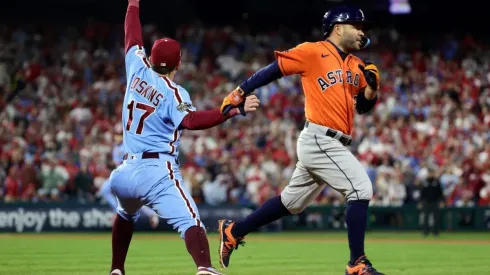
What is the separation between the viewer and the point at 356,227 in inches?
319

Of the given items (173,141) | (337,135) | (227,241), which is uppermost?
(337,135)

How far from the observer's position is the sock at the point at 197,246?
7.22 meters

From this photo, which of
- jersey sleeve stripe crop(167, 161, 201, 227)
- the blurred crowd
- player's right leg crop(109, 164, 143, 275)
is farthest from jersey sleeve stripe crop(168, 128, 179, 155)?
the blurred crowd

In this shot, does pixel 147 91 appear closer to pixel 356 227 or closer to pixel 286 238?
pixel 356 227

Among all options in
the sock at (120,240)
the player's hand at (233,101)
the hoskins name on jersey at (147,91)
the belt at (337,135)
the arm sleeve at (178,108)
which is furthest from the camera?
the belt at (337,135)

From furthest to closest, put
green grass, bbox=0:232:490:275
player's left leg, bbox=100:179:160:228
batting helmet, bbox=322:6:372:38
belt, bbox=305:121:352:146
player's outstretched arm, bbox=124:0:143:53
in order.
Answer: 1. player's left leg, bbox=100:179:160:228
2. green grass, bbox=0:232:490:275
3. batting helmet, bbox=322:6:372:38
4. belt, bbox=305:121:352:146
5. player's outstretched arm, bbox=124:0:143:53

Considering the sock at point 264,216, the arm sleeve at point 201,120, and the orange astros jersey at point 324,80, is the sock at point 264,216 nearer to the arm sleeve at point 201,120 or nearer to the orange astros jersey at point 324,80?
the orange astros jersey at point 324,80

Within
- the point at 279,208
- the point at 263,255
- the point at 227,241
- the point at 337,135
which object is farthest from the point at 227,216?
the point at 337,135

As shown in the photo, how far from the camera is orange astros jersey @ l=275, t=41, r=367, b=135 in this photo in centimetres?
845

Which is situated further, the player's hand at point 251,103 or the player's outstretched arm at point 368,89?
the player's outstretched arm at point 368,89

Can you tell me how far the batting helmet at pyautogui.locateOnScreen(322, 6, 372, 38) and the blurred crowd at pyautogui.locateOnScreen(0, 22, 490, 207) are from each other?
10756 millimetres

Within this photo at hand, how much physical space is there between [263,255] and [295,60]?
4.99m

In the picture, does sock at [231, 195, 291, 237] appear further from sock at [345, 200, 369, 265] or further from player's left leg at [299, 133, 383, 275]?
sock at [345, 200, 369, 265]

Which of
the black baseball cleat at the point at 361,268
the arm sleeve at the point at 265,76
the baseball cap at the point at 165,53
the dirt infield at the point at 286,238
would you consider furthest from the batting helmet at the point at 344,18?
the dirt infield at the point at 286,238
